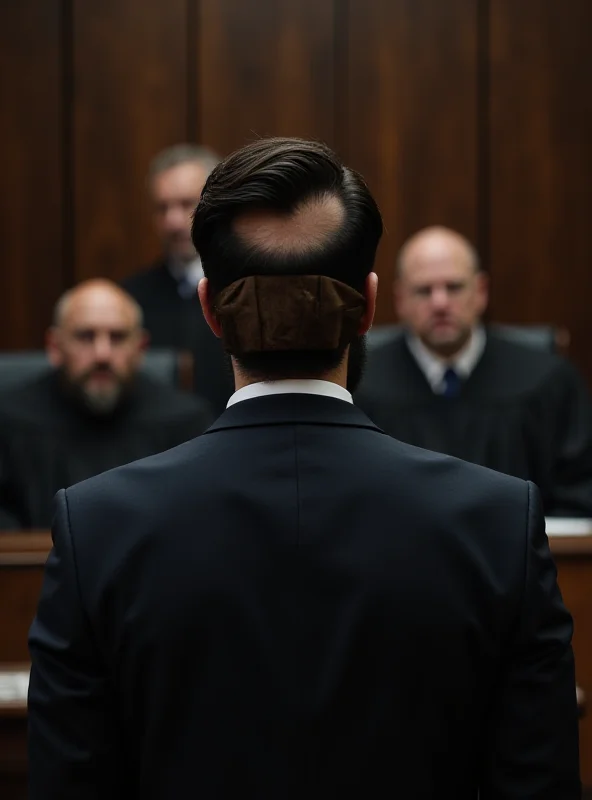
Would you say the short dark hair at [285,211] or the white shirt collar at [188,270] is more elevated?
the short dark hair at [285,211]

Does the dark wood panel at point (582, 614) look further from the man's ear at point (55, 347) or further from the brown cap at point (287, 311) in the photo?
the man's ear at point (55, 347)

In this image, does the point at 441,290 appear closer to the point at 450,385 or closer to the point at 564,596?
the point at 450,385

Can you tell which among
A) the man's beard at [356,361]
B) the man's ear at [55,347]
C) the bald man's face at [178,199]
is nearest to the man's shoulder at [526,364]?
the bald man's face at [178,199]

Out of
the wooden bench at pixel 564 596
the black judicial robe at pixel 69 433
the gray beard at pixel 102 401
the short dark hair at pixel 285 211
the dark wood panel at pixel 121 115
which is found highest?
the dark wood panel at pixel 121 115

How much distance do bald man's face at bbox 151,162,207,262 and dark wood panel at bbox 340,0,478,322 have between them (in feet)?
4.29

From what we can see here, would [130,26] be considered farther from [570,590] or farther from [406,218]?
[570,590]

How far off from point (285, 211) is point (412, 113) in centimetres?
518

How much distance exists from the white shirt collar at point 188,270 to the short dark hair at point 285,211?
3981 mm

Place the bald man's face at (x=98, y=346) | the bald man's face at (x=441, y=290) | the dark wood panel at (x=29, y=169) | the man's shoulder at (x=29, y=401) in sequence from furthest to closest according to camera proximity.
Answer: the dark wood panel at (x=29, y=169) → the man's shoulder at (x=29, y=401) → the bald man's face at (x=441, y=290) → the bald man's face at (x=98, y=346)

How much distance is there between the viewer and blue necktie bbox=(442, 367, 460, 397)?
5008 mm

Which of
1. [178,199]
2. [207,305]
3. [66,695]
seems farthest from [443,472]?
[178,199]

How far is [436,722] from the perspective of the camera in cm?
129

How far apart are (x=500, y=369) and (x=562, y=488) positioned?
0.66 metres

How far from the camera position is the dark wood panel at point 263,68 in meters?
6.26
